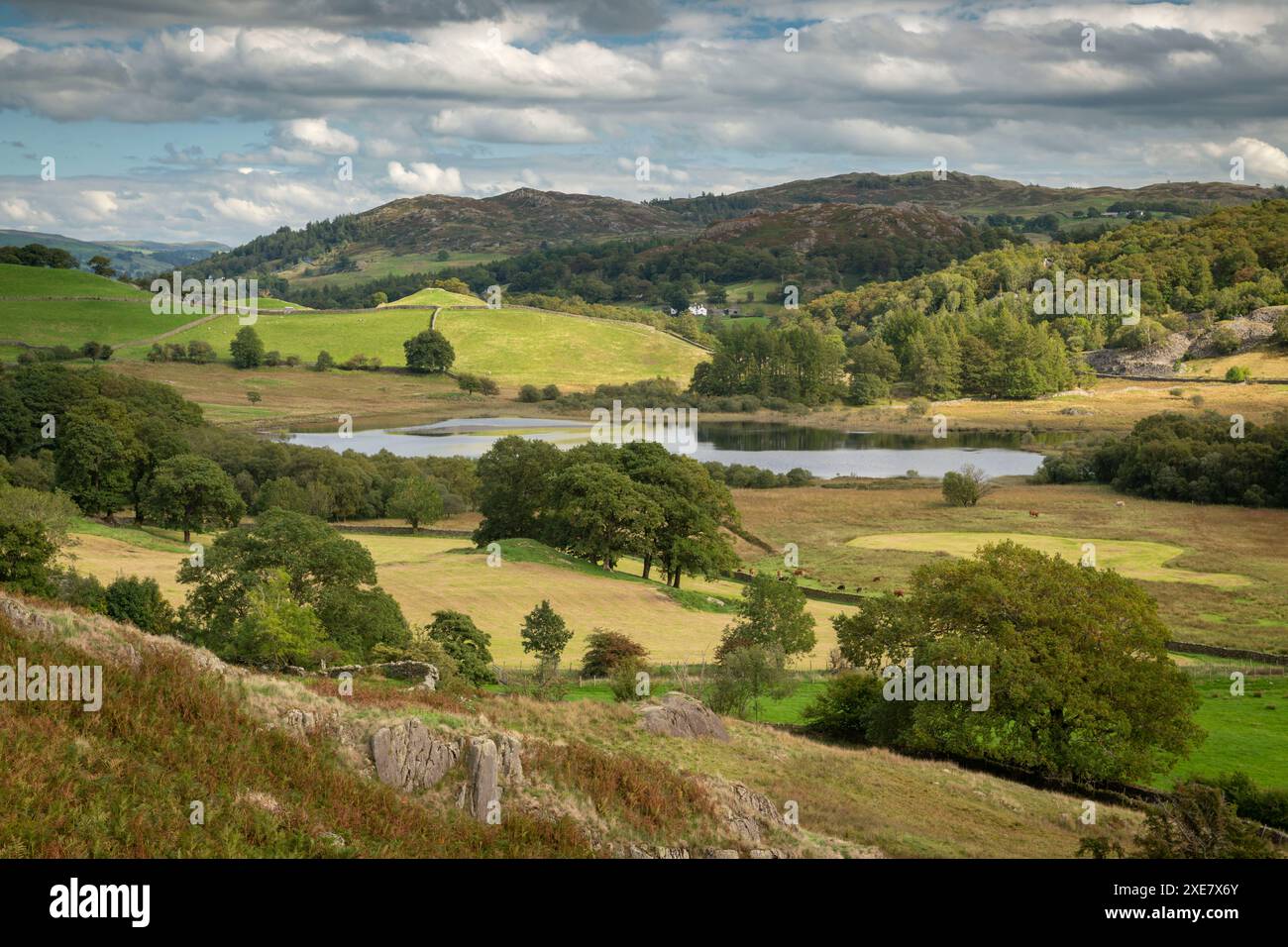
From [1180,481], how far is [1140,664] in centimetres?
7382

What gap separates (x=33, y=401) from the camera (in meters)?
87.3

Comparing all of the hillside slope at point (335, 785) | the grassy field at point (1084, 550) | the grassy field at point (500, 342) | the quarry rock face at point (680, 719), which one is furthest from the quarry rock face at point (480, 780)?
the grassy field at point (500, 342)

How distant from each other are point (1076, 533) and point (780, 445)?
6235cm

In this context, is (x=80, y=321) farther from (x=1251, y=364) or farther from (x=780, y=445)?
(x=1251, y=364)

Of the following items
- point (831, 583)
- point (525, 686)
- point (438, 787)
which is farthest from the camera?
point (831, 583)

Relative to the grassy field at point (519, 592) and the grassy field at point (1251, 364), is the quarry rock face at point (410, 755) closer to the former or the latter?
the grassy field at point (519, 592)

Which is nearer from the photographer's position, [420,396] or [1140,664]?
[1140,664]

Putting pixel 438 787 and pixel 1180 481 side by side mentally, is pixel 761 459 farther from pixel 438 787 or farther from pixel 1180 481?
pixel 438 787

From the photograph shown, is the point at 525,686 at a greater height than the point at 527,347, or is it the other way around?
the point at 527,347

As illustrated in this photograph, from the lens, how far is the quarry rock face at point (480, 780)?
17.6 m

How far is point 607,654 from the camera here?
4438 centimetres
